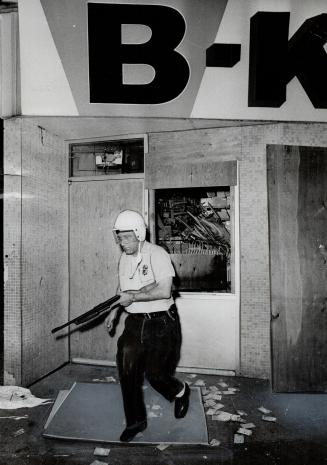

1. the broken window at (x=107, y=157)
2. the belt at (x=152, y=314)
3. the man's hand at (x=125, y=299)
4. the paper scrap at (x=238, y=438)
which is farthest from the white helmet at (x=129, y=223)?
the paper scrap at (x=238, y=438)

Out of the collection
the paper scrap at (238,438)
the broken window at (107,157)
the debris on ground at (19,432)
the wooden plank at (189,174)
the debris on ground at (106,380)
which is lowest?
the debris on ground at (106,380)

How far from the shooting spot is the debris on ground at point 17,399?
4.16 metres

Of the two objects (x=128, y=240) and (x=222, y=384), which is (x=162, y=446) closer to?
(x=222, y=384)

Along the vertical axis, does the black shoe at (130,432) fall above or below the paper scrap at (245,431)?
above

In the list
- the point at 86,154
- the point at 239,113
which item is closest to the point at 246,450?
the point at 239,113

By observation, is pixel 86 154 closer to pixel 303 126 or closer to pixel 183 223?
pixel 183 223

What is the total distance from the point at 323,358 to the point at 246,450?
186cm

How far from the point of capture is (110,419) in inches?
151

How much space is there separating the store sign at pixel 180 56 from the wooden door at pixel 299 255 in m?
0.81

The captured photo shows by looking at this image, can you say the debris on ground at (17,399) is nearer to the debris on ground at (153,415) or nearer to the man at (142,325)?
the debris on ground at (153,415)

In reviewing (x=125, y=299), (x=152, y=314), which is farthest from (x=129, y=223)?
(x=152, y=314)

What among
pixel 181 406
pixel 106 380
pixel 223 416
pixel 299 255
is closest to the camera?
pixel 181 406

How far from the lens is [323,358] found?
454 centimetres

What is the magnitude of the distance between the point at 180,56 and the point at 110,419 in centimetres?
444
